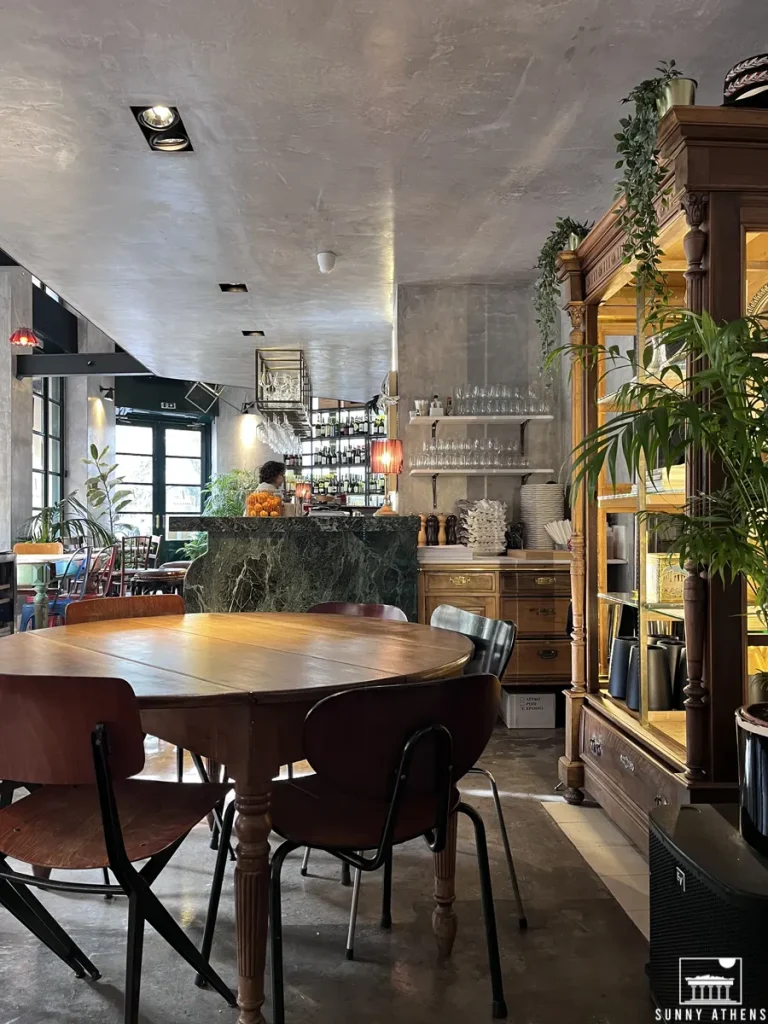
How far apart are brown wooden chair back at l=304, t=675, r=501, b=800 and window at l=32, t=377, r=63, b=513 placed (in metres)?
10.6

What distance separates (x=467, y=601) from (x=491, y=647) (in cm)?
246

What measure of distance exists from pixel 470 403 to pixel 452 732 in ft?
14.2

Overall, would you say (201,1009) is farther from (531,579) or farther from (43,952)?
(531,579)

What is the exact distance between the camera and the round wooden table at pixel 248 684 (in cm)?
173

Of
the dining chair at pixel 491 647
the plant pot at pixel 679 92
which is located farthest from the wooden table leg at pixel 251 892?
the plant pot at pixel 679 92

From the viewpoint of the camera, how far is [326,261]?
5328mm

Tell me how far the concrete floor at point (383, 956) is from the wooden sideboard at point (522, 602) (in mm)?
1988

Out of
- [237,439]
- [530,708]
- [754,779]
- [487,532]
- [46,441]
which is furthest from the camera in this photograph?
[237,439]

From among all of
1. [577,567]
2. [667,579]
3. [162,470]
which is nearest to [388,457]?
[577,567]

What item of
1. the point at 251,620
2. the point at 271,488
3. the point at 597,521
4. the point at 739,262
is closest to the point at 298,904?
the point at 251,620

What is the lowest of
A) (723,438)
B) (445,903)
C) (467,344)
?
(445,903)

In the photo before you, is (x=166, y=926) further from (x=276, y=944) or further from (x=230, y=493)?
(x=230, y=493)

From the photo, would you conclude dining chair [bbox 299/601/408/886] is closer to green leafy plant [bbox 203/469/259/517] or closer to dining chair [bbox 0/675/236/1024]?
dining chair [bbox 0/675/236/1024]

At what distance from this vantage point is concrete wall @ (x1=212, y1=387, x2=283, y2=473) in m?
14.0
